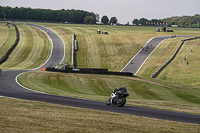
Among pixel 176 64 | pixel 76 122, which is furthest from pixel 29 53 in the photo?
pixel 76 122

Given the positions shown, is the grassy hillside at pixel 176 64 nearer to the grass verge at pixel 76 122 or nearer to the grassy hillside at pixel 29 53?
the grassy hillside at pixel 29 53

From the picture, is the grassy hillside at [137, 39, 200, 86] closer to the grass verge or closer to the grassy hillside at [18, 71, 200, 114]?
the grassy hillside at [18, 71, 200, 114]

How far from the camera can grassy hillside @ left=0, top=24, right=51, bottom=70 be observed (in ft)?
231

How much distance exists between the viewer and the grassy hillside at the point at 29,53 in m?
70.3

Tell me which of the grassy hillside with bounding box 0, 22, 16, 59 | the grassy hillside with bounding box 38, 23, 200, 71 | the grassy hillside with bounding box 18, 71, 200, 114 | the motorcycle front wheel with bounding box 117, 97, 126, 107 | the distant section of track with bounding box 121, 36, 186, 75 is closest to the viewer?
the motorcycle front wheel with bounding box 117, 97, 126, 107

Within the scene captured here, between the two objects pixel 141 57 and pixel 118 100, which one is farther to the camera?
pixel 141 57

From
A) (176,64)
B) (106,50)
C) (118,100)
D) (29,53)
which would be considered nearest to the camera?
(118,100)

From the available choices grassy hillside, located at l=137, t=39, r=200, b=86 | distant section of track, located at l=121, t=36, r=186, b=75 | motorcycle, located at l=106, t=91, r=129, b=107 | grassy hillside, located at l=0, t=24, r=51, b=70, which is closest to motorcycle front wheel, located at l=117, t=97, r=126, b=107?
motorcycle, located at l=106, t=91, r=129, b=107

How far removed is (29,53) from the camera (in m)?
82.1

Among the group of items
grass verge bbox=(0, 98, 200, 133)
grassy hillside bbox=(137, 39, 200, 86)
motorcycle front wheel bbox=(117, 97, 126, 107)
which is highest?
grass verge bbox=(0, 98, 200, 133)

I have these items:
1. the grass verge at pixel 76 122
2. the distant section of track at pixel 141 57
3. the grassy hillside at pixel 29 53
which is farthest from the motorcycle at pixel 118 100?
the grassy hillside at pixel 29 53

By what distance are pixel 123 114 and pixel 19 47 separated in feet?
248

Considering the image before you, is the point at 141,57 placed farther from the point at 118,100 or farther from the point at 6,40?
the point at 118,100

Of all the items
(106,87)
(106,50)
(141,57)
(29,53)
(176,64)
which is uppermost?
(106,50)
